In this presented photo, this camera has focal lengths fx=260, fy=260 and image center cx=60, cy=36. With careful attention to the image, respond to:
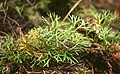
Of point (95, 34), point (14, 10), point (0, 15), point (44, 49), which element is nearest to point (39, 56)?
point (44, 49)

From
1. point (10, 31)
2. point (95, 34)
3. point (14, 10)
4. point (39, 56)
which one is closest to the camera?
point (39, 56)

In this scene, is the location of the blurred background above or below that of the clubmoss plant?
above

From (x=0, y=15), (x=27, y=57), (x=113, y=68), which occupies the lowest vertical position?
(x=113, y=68)

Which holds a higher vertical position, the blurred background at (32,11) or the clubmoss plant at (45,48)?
the blurred background at (32,11)

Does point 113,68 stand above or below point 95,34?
below

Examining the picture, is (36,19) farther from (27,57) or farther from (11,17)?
(27,57)

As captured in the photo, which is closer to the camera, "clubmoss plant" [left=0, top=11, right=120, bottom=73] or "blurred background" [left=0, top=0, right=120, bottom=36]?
"clubmoss plant" [left=0, top=11, right=120, bottom=73]

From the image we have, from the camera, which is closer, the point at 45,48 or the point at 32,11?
the point at 45,48

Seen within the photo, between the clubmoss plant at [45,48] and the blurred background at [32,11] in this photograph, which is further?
the blurred background at [32,11]
